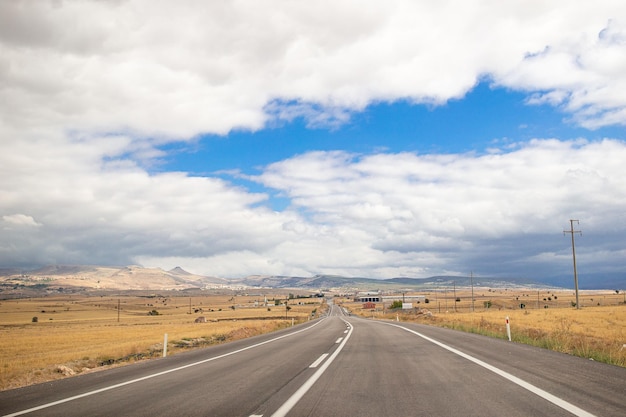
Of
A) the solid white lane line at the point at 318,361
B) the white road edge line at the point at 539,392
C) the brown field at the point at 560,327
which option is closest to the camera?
the white road edge line at the point at 539,392

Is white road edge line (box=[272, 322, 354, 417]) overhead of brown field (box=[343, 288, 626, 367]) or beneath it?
overhead

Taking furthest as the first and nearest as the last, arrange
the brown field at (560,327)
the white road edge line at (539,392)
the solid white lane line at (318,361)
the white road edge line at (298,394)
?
1. the brown field at (560,327)
2. the solid white lane line at (318,361)
3. the white road edge line at (298,394)
4. the white road edge line at (539,392)

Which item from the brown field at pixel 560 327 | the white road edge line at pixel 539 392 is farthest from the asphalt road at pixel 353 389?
the brown field at pixel 560 327

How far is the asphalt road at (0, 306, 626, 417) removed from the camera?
22.9ft

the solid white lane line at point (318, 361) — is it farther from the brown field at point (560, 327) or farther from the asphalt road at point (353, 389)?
the brown field at point (560, 327)

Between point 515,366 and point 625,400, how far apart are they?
4.13m

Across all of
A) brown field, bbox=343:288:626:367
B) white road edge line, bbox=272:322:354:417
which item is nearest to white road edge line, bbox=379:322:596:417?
brown field, bbox=343:288:626:367

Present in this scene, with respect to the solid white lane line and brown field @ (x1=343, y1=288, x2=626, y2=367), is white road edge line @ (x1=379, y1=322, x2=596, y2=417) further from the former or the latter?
the solid white lane line

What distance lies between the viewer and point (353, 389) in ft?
28.6

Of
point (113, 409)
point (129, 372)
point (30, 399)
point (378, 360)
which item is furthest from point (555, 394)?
point (129, 372)

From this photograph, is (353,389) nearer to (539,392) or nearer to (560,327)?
(539,392)

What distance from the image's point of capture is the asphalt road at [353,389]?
6.98 meters

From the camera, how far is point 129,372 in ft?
44.4

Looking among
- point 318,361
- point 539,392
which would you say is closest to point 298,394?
point 539,392
